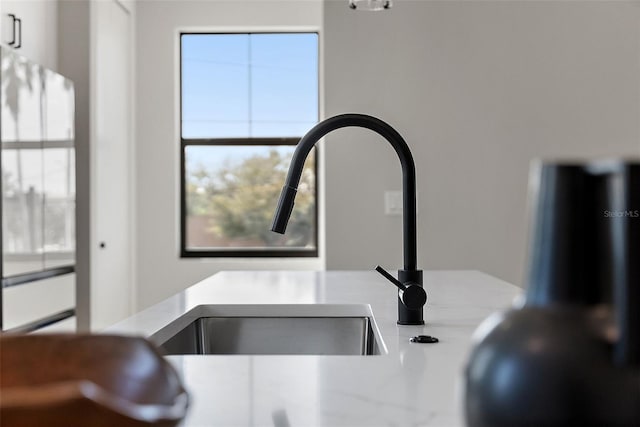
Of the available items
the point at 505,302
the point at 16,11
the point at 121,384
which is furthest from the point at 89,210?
the point at 121,384

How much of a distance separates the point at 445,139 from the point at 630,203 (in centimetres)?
285

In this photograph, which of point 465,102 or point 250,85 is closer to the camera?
point 465,102

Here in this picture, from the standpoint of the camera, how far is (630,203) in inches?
14.7

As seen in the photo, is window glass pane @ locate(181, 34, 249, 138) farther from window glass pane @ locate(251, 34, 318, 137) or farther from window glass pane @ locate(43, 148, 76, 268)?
window glass pane @ locate(43, 148, 76, 268)

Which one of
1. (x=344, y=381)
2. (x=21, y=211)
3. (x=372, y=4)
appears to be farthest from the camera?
(x=21, y=211)

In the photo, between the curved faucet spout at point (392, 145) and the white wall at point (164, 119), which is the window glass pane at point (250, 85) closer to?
the white wall at point (164, 119)

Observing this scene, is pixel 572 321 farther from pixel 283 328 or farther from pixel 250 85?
pixel 250 85

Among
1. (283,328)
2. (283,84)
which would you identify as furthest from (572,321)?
(283,84)

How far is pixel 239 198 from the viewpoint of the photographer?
4.75m

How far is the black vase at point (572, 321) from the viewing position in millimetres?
354

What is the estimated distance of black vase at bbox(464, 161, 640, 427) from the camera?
1.16 feet

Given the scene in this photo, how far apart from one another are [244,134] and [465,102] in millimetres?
1982

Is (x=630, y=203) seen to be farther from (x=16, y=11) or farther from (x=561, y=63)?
(x=16, y=11)

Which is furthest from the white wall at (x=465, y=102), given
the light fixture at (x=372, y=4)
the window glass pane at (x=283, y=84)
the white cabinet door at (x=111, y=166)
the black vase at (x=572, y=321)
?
the black vase at (x=572, y=321)
